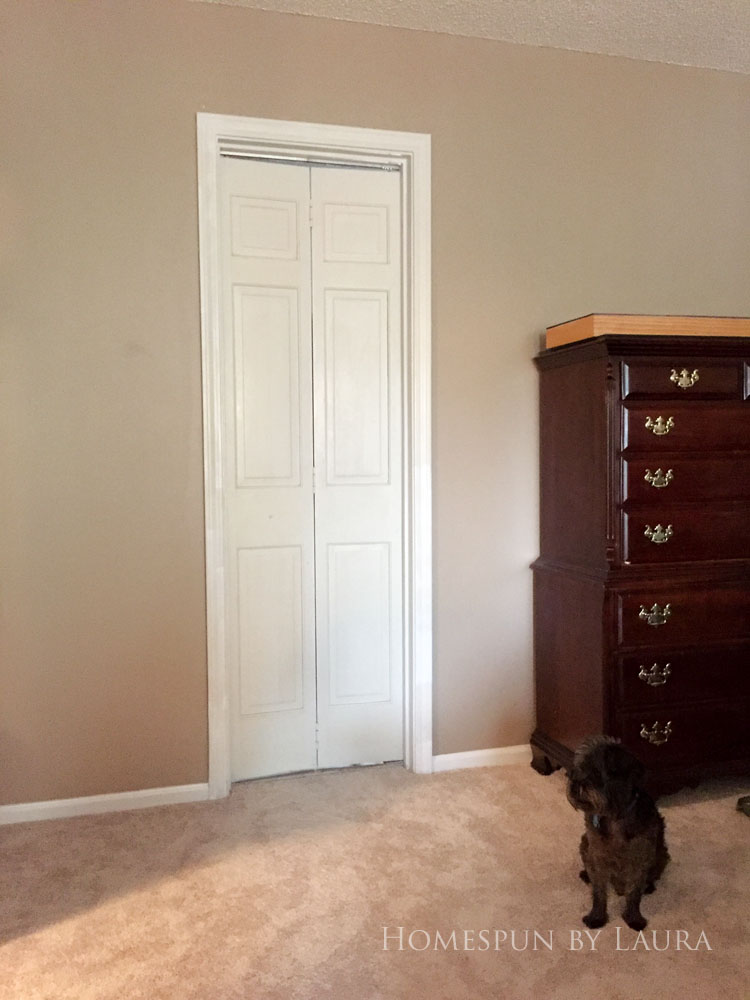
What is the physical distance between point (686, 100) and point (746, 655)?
6.95 feet

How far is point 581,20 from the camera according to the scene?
258 cm

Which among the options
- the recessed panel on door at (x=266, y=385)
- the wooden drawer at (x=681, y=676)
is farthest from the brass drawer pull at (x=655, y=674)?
the recessed panel on door at (x=266, y=385)

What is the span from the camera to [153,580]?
2.55 metres

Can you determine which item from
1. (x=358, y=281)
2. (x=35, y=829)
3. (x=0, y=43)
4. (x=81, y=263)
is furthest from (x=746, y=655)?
(x=0, y=43)

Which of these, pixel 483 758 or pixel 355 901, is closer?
pixel 355 901

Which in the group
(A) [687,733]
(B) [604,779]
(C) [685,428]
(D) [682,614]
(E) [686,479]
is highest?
(C) [685,428]

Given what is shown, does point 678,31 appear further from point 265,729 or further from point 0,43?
point 265,729

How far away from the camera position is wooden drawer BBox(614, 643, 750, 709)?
2420 mm

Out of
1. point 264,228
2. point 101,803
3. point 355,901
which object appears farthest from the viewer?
point 264,228

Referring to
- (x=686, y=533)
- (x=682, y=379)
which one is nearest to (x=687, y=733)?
(x=686, y=533)

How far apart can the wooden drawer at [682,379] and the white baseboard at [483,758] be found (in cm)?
140

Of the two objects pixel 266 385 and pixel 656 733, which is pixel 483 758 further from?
pixel 266 385

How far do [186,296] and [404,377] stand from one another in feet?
2.67

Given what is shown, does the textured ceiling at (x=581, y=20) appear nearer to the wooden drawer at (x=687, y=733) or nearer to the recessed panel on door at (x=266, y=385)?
the recessed panel on door at (x=266, y=385)
